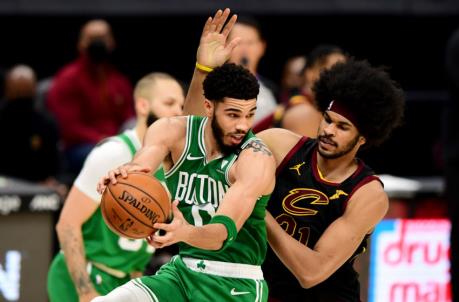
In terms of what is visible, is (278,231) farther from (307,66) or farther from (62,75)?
(62,75)

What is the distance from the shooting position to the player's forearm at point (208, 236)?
207 inches

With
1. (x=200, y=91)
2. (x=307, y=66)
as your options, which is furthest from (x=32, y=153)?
(x=200, y=91)

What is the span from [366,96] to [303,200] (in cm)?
63

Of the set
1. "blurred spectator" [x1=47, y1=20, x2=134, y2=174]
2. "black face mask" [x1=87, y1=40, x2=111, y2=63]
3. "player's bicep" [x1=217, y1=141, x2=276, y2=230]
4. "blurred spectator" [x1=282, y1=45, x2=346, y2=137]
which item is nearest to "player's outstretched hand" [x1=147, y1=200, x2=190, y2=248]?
"player's bicep" [x1=217, y1=141, x2=276, y2=230]

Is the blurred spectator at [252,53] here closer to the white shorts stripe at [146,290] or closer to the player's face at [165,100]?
the player's face at [165,100]

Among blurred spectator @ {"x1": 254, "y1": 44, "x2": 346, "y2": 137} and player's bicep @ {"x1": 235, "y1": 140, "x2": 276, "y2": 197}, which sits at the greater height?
blurred spectator @ {"x1": 254, "y1": 44, "x2": 346, "y2": 137}

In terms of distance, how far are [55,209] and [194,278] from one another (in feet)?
10.1

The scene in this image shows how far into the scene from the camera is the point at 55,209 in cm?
874

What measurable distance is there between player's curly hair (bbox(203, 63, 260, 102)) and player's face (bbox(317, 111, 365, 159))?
1.72 feet

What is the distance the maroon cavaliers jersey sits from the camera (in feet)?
20.3

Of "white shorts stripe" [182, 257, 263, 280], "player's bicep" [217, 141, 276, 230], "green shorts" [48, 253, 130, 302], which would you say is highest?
"player's bicep" [217, 141, 276, 230]

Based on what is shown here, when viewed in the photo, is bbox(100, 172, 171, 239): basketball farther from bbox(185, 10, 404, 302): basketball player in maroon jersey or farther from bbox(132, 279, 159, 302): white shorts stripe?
bbox(185, 10, 404, 302): basketball player in maroon jersey

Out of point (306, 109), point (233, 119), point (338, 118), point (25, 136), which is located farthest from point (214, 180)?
point (25, 136)

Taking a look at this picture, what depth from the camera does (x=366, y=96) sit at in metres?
6.37
